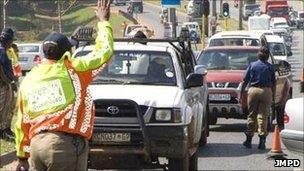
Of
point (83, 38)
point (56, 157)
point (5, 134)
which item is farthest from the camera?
point (5, 134)

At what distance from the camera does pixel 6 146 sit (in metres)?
12.1

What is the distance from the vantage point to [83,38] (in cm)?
1096

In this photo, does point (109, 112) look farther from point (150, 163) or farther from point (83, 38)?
point (83, 38)

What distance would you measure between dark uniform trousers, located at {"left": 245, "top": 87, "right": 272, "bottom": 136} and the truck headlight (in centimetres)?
408

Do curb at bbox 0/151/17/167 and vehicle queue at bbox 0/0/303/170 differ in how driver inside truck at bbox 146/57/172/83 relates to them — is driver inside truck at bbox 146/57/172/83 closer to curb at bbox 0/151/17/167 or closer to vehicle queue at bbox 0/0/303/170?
vehicle queue at bbox 0/0/303/170

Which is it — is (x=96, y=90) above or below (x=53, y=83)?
below

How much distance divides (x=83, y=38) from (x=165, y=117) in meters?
2.27

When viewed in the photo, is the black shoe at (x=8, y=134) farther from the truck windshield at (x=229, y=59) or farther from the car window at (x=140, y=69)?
the truck windshield at (x=229, y=59)

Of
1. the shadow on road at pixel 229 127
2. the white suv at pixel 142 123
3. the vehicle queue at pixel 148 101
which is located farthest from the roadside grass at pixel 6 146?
the shadow on road at pixel 229 127

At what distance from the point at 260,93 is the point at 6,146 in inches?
171

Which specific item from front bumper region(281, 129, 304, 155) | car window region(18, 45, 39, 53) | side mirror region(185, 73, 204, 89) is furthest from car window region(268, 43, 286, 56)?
A: front bumper region(281, 129, 304, 155)

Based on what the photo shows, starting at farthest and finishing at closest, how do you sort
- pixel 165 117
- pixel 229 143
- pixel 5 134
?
pixel 229 143
pixel 5 134
pixel 165 117

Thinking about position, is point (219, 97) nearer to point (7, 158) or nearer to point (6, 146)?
point (6, 146)

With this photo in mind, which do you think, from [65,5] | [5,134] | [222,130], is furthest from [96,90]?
[65,5]
